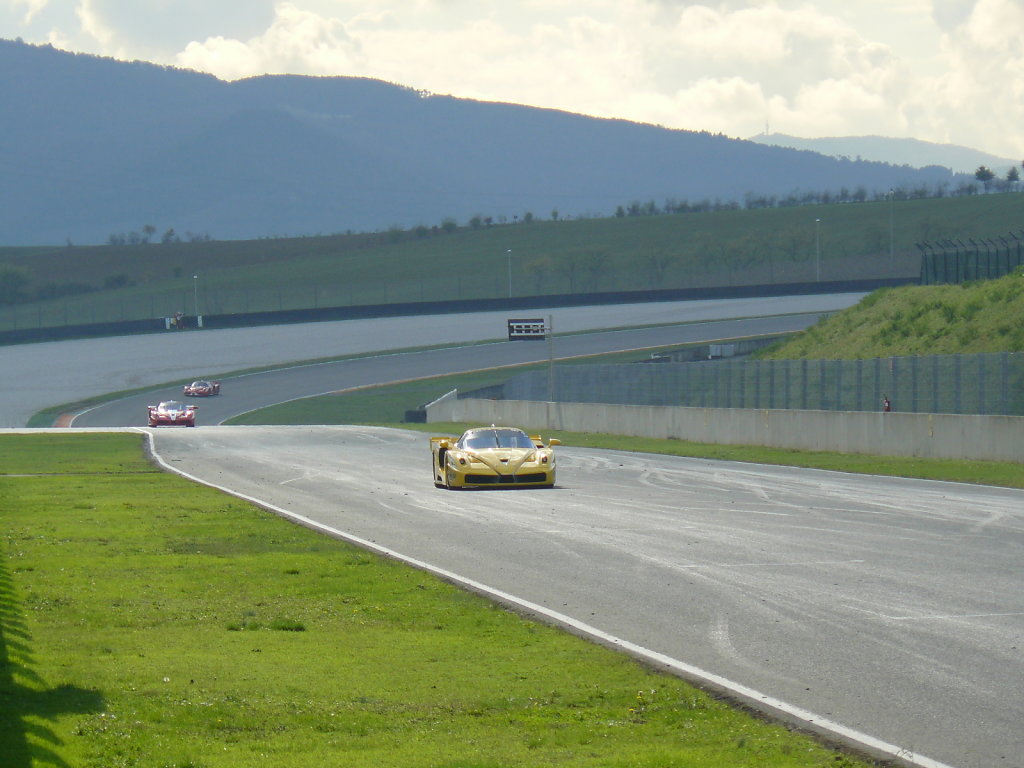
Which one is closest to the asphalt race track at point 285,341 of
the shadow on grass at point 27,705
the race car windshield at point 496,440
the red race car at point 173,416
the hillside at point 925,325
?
the red race car at point 173,416

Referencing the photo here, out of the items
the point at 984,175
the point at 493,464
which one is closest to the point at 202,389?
the point at 493,464

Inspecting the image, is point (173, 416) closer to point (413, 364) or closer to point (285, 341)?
point (413, 364)

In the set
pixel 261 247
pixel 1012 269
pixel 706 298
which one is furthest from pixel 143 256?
pixel 1012 269

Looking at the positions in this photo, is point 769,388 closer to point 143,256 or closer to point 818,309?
point 818,309

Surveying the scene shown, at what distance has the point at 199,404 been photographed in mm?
84375

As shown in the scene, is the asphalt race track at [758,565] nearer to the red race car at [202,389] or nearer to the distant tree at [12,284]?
the red race car at [202,389]

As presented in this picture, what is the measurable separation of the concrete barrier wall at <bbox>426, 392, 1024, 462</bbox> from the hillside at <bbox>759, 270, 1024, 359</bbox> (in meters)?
10.2

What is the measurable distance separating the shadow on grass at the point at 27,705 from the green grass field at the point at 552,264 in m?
111

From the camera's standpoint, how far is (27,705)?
7.27 m

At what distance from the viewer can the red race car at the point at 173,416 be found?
6756 centimetres

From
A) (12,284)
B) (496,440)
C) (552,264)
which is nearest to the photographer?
(496,440)

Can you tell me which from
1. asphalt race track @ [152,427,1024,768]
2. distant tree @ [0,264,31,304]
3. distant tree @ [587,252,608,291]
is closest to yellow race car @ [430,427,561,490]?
asphalt race track @ [152,427,1024,768]

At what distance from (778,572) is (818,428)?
72.0ft

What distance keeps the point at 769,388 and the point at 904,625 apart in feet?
98.4
